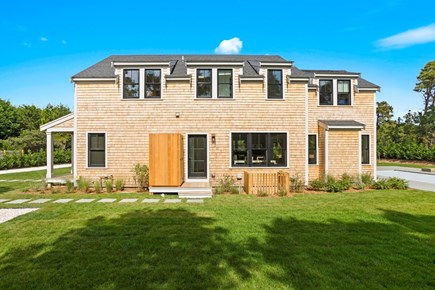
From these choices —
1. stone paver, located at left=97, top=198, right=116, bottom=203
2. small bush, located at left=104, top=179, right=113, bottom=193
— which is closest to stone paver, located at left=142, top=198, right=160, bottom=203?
stone paver, located at left=97, top=198, right=116, bottom=203

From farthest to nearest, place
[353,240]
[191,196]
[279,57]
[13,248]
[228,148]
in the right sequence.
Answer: [279,57] → [228,148] → [191,196] → [353,240] → [13,248]

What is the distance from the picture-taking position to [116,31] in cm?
1908

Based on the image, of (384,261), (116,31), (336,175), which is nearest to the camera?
(384,261)

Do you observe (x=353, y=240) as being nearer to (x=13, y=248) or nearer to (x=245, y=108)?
(x=13, y=248)

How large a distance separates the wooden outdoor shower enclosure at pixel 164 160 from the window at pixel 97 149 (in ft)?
11.0

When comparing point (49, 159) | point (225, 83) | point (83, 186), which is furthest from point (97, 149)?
point (225, 83)

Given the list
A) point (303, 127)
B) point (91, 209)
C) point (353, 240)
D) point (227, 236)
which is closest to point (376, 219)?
point (353, 240)

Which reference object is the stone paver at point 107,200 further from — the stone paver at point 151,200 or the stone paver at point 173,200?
the stone paver at point 173,200

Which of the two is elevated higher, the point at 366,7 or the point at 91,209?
the point at 366,7

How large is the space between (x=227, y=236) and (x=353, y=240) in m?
2.88

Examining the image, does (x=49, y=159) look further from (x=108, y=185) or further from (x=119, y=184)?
(x=119, y=184)

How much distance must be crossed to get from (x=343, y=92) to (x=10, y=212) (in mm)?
16817

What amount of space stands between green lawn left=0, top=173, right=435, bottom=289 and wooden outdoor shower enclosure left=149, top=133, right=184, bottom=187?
Answer: 2.56m

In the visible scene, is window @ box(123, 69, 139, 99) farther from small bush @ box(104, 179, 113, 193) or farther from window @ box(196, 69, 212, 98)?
small bush @ box(104, 179, 113, 193)
